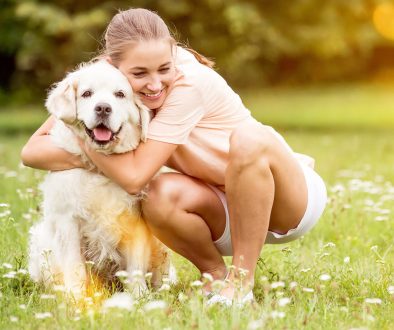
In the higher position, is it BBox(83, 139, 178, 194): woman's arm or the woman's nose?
the woman's nose

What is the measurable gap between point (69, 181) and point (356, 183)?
8.56ft

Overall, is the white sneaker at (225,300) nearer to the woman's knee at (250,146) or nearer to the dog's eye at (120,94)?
the woman's knee at (250,146)

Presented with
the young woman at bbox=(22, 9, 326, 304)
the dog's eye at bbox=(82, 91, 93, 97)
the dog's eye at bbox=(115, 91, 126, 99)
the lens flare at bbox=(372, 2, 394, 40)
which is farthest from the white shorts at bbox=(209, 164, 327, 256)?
the lens flare at bbox=(372, 2, 394, 40)

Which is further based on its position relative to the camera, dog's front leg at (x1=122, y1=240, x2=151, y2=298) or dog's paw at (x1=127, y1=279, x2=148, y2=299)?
dog's front leg at (x1=122, y1=240, x2=151, y2=298)

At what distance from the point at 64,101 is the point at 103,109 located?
0.25 metres

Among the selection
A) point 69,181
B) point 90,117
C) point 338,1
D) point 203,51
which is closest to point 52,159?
point 69,181

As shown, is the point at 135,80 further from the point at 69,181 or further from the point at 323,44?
the point at 323,44

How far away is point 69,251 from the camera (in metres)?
3.53

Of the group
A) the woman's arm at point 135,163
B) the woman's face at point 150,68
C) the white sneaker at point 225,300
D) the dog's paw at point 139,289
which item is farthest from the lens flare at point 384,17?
the white sneaker at point 225,300

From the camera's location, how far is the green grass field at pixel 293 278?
2924 mm

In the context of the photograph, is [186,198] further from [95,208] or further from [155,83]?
[155,83]

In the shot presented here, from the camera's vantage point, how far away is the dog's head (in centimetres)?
334

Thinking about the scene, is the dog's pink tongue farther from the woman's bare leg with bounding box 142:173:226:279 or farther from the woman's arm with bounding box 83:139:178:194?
the woman's bare leg with bounding box 142:173:226:279

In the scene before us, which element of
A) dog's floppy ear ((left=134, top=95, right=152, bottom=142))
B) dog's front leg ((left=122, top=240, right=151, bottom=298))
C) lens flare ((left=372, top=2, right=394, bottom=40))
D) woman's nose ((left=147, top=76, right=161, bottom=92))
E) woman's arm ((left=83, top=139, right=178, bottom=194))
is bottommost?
dog's front leg ((left=122, top=240, right=151, bottom=298))
